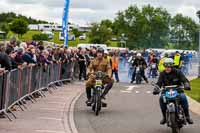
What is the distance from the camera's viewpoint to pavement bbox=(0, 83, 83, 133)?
12539 millimetres

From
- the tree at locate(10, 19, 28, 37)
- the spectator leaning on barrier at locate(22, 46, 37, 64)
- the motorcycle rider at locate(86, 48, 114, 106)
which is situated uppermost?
the tree at locate(10, 19, 28, 37)

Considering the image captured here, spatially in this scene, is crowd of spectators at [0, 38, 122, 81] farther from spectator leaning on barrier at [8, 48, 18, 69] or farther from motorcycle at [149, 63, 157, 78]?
motorcycle at [149, 63, 157, 78]

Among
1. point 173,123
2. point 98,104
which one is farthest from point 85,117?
point 173,123

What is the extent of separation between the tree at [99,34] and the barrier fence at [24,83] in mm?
74256

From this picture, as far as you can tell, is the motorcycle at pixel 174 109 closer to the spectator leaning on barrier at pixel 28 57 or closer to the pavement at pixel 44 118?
the pavement at pixel 44 118

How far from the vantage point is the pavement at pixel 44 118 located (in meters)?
12.5

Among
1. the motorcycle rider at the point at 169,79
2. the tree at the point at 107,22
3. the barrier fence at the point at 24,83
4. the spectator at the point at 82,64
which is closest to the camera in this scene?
the motorcycle rider at the point at 169,79

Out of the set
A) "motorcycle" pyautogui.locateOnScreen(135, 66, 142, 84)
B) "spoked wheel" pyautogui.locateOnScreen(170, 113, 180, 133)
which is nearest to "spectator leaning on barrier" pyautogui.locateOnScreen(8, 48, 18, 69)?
"spoked wheel" pyautogui.locateOnScreen(170, 113, 180, 133)

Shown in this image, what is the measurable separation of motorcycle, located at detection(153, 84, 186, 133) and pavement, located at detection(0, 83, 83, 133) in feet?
7.09

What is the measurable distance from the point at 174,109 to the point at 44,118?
3851mm

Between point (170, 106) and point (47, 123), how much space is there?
3.14 metres

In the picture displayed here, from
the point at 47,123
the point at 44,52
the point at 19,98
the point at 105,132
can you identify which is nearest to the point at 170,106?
the point at 105,132

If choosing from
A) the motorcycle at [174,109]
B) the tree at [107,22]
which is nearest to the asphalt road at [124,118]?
the motorcycle at [174,109]

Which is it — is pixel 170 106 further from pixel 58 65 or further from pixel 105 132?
pixel 58 65
